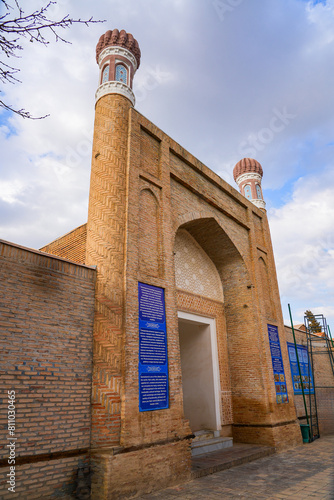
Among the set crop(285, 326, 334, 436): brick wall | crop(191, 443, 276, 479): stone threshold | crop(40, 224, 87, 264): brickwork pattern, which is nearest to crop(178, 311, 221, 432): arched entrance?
crop(191, 443, 276, 479): stone threshold

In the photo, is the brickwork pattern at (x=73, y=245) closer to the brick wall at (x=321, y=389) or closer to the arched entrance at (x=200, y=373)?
the arched entrance at (x=200, y=373)

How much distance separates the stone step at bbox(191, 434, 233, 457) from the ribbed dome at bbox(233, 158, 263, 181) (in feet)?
31.0

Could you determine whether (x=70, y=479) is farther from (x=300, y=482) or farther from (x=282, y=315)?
(x=282, y=315)

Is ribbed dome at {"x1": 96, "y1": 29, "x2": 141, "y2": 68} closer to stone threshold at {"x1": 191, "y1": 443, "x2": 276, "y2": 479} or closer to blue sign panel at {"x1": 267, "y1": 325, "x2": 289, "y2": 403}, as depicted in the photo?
blue sign panel at {"x1": 267, "y1": 325, "x2": 289, "y2": 403}

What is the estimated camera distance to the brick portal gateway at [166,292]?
520 cm

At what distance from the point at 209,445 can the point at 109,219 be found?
18.9ft

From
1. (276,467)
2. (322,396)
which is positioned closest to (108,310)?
(276,467)

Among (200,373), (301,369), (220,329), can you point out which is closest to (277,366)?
(220,329)

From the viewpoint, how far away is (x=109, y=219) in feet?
20.7

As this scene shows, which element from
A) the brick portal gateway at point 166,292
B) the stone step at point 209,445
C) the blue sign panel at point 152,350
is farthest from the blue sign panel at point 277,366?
the blue sign panel at point 152,350

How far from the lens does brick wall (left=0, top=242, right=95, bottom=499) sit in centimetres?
430

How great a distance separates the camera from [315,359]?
13953 mm

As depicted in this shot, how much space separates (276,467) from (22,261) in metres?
6.26

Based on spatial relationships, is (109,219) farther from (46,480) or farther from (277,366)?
(277,366)
